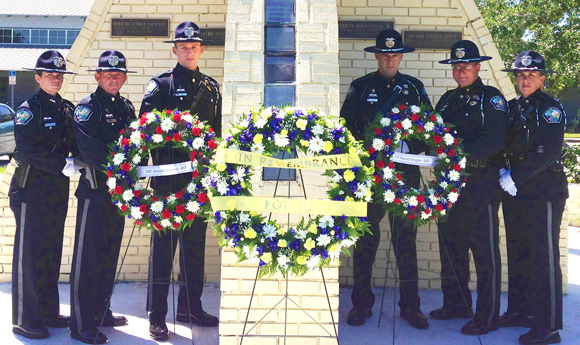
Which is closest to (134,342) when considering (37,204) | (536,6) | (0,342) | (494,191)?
(0,342)

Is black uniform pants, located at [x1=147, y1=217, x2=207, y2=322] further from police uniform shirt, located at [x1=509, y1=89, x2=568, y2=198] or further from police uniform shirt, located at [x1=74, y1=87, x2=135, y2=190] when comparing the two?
police uniform shirt, located at [x1=509, y1=89, x2=568, y2=198]

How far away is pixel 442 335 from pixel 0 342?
134 inches

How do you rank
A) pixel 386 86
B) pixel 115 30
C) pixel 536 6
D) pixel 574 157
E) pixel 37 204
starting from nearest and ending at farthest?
pixel 37 204 < pixel 386 86 < pixel 115 30 < pixel 574 157 < pixel 536 6

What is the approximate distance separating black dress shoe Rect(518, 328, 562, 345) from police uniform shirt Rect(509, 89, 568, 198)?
3.46 ft

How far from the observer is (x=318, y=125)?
3658 millimetres

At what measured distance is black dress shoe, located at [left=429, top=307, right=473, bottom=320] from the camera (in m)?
5.21

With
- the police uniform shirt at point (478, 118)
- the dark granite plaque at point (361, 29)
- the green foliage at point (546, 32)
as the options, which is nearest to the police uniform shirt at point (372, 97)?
the police uniform shirt at point (478, 118)

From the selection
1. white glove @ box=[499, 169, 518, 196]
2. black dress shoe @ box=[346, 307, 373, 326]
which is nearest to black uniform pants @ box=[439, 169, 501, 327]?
white glove @ box=[499, 169, 518, 196]

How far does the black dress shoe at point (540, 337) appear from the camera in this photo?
15.1ft

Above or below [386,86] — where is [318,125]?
below

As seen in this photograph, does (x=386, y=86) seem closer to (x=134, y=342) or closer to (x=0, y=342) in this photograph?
(x=134, y=342)

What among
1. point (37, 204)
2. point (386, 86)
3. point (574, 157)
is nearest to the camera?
point (37, 204)

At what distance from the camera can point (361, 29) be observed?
6.09 metres

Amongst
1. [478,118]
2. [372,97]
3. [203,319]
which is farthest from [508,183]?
[203,319]
